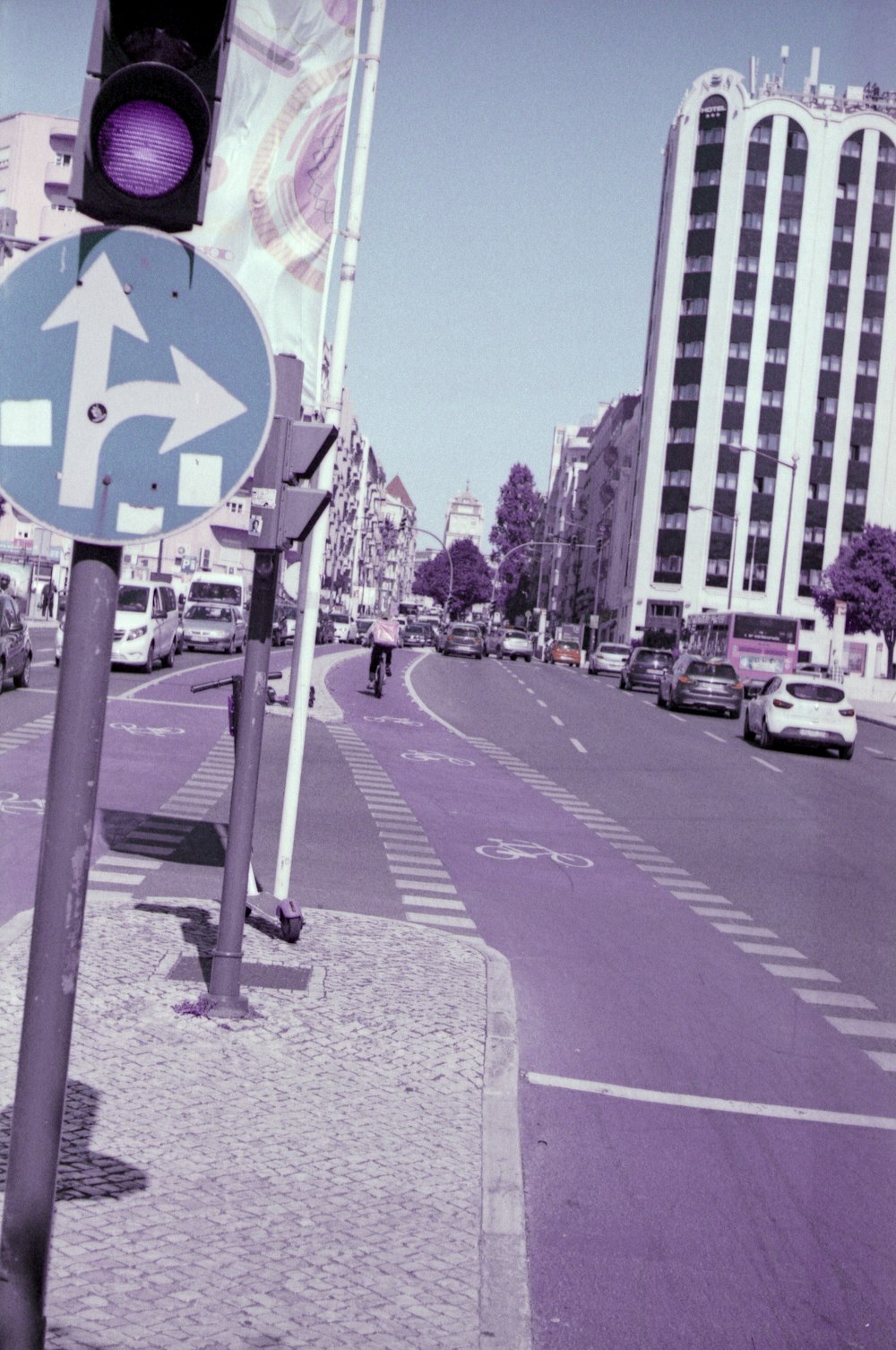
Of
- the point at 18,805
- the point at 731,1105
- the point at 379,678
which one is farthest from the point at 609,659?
the point at 731,1105

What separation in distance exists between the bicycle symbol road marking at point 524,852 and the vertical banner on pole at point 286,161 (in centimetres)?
504

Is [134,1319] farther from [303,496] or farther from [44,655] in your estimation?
[44,655]

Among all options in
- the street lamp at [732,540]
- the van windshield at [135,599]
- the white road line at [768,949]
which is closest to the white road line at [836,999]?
the white road line at [768,949]

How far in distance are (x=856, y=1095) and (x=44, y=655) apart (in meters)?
30.7

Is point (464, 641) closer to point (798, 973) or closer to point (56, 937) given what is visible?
point (798, 973)

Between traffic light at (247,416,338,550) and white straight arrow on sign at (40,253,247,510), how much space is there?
3.92 m

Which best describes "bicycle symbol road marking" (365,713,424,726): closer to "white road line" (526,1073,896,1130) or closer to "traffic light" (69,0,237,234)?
"white road line" (526,1073,896,1130)

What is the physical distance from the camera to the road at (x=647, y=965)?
15.0 feet

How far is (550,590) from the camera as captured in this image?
164125mm

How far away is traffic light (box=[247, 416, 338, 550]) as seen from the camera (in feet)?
23.7

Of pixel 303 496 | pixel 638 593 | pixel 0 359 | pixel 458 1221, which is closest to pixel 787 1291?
pixel 458 1221

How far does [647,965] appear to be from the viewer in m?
9.02

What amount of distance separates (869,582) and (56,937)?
80906 millimetres

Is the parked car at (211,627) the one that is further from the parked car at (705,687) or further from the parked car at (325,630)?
the parked car at (325,630)
